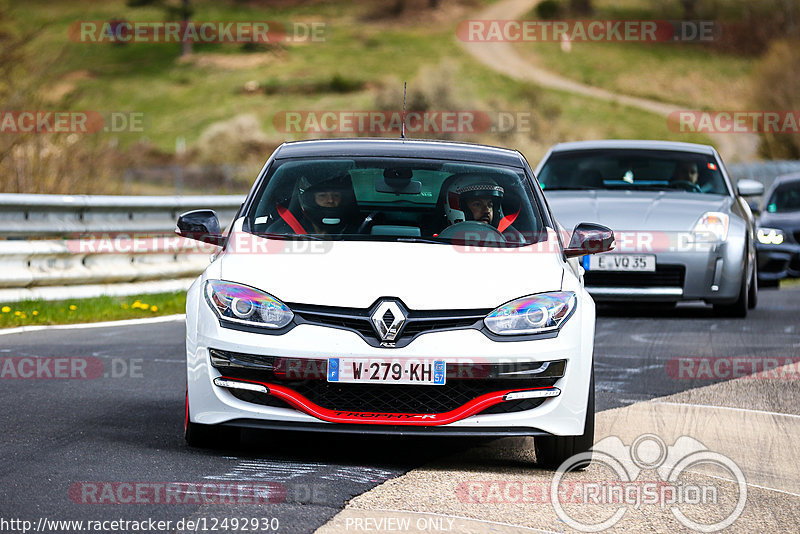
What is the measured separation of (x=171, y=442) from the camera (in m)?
6.31

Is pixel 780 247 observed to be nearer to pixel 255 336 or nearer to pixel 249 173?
pixel 255 336

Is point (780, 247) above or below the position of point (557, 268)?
below

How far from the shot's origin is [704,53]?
107312 millimetres

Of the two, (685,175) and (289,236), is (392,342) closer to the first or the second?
(289,236)

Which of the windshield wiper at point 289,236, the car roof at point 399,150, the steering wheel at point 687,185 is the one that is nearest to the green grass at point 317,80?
the steering wheel at point 687,185

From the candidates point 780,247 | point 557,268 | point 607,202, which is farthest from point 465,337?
point 780,247

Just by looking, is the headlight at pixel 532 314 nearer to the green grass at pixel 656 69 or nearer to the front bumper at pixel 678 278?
the front bumper at pixel 678 278

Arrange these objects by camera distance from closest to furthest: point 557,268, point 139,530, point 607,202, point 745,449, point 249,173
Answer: point 139,530 < point 557,268 < point 745,449 < point 607,202 < point 249,173

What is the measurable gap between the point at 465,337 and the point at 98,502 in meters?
1.58

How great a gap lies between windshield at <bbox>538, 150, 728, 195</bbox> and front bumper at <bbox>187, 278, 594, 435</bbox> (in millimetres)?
7683

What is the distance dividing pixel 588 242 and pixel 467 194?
25.0 inches

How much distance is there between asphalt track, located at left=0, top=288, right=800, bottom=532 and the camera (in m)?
5.01

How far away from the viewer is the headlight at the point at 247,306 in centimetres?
571

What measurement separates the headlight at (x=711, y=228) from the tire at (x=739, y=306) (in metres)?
0.50
